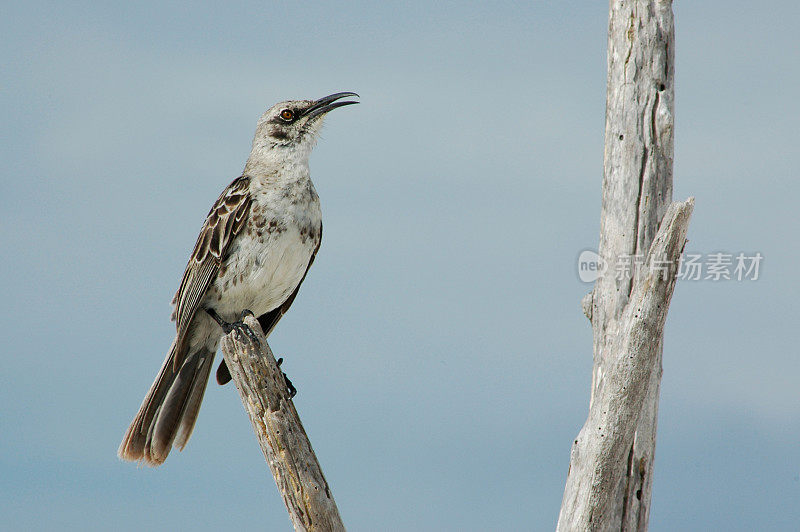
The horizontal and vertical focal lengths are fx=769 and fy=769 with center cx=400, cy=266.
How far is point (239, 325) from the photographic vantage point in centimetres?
469

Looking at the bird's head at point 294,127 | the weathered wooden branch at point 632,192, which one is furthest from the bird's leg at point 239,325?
the weathered wooden branch at point 632,192

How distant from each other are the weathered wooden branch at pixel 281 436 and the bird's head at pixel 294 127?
143 cm

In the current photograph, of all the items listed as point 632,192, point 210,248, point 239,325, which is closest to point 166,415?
point 239,325

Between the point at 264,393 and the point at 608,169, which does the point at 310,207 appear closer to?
the point at 264,393

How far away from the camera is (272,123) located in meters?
5.44

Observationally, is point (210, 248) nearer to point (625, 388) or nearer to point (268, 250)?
point (268, 250)

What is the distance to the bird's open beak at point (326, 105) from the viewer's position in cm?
538

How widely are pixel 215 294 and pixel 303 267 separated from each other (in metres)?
0.60

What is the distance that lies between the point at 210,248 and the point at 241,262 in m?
0.28

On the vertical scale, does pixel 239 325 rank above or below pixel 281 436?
above

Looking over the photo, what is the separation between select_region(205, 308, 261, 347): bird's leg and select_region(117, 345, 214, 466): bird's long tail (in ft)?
1.43

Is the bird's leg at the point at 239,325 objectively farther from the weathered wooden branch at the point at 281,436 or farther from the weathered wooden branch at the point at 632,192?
the weathered wooden branch at the point at 632,192

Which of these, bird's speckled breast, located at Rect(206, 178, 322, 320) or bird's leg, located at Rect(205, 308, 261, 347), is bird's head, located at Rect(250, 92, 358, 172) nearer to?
bird's speckled breast, located at Rect(206, 178, 322, 320)

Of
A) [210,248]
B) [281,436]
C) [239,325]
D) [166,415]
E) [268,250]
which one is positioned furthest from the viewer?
[166,415]
